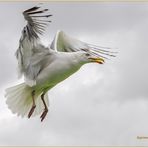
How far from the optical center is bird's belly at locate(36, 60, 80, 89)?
26.2 ft

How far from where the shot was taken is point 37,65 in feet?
27.2

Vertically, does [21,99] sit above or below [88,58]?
below

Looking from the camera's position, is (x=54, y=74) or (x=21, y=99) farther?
(x=21, y=99)

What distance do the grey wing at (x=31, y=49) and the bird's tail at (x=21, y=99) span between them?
0.40 m

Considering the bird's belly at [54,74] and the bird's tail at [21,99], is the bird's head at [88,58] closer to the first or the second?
the bird's belly at [54,74]

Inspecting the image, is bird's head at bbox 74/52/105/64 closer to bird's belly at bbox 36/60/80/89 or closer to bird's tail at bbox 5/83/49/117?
bird's belly at bbox 36/60/80/89

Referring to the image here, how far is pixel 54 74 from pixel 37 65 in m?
0.33

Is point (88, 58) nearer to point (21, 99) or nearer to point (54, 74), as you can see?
point (54, 74)

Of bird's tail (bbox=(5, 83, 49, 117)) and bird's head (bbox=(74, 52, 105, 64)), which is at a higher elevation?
bird's head (bbox=(74, 52, 105, 64))

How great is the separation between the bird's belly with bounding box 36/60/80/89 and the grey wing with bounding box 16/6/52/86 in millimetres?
98

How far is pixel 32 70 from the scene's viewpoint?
8234 millimetres

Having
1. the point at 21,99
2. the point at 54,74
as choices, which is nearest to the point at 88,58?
the point at 54,74

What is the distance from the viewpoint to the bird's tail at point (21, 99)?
8.64 m

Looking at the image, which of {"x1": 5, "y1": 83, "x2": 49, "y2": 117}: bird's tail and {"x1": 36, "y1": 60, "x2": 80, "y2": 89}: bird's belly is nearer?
{"x1": 36, "y1": 60, "x2": 80, "y2": 89}: bird's belly
